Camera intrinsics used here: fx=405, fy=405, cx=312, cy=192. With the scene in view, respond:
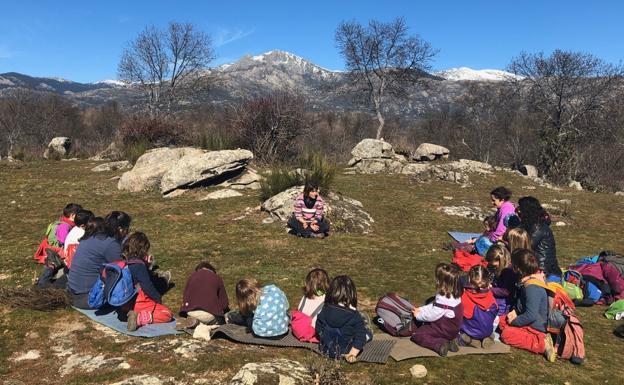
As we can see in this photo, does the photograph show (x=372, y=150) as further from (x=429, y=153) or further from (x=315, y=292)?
(x=315, y=292)

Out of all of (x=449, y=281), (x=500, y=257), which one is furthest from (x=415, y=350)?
(x=500, y=257)

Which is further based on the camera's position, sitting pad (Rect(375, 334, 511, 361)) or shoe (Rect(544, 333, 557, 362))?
shoe (Rect(544, 333, 557, 362))

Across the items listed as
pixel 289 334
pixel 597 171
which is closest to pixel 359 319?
pixel 289 334

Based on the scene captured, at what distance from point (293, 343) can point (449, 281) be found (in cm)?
184

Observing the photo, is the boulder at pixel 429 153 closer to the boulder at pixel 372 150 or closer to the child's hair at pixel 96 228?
the boulder at pixel 372 150

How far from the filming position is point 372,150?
2120cm

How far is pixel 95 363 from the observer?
13.0 ft

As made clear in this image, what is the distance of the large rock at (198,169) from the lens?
12922mm

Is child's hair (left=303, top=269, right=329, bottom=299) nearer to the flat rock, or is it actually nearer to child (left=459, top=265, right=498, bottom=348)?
child (left=459, top=265, right=498, bottom=348)

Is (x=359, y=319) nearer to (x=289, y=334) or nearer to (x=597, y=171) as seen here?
(x=289, y=334)

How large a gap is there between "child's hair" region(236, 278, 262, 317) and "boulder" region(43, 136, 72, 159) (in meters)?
22.4

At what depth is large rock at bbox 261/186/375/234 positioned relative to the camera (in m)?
10.2

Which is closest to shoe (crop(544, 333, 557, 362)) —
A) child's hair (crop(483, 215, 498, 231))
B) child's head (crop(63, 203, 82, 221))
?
child's hair (crop(483, 215, 498, 231))

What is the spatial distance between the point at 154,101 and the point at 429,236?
41535mm
